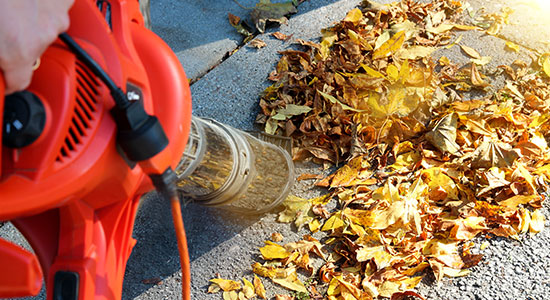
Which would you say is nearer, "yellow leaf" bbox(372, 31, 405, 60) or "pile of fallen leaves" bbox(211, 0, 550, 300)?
"pile of fallen leaves" bbox(211, 0, 550, 300)

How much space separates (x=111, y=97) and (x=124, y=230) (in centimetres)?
48

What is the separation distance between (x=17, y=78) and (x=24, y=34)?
0.27 ft

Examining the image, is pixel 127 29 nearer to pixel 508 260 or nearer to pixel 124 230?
pixel 124 230

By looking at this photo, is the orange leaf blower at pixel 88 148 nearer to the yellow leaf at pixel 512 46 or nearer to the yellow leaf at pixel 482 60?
the yellow leaf at pixel 482 60

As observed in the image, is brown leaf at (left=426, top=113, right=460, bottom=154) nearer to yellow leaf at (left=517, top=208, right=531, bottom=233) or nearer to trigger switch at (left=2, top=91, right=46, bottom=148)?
yellow leaf at (left=517, top=208, right=531, bottom=233)

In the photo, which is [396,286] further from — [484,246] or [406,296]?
[484,246]

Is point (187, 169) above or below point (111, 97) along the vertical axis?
below

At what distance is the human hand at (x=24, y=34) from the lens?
0.93m

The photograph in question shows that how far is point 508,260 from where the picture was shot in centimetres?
215

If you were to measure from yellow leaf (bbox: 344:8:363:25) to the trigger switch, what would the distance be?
2383 mm

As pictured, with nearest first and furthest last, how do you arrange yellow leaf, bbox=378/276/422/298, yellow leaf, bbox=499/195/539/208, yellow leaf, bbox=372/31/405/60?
yellow leaf, bbox=378/276/422/298 < yellow leaf, bbox=499/195/539/208 < yellow leaf, bbox=372/31/405/60

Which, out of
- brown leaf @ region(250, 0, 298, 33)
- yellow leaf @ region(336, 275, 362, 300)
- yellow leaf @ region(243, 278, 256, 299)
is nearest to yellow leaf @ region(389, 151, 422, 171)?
yellow leaf @ region(336, 275, 362, 300)

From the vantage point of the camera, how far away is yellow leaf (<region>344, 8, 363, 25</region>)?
10.2 feet

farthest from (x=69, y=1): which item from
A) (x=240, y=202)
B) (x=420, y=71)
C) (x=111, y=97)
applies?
(x=420, y=71)
